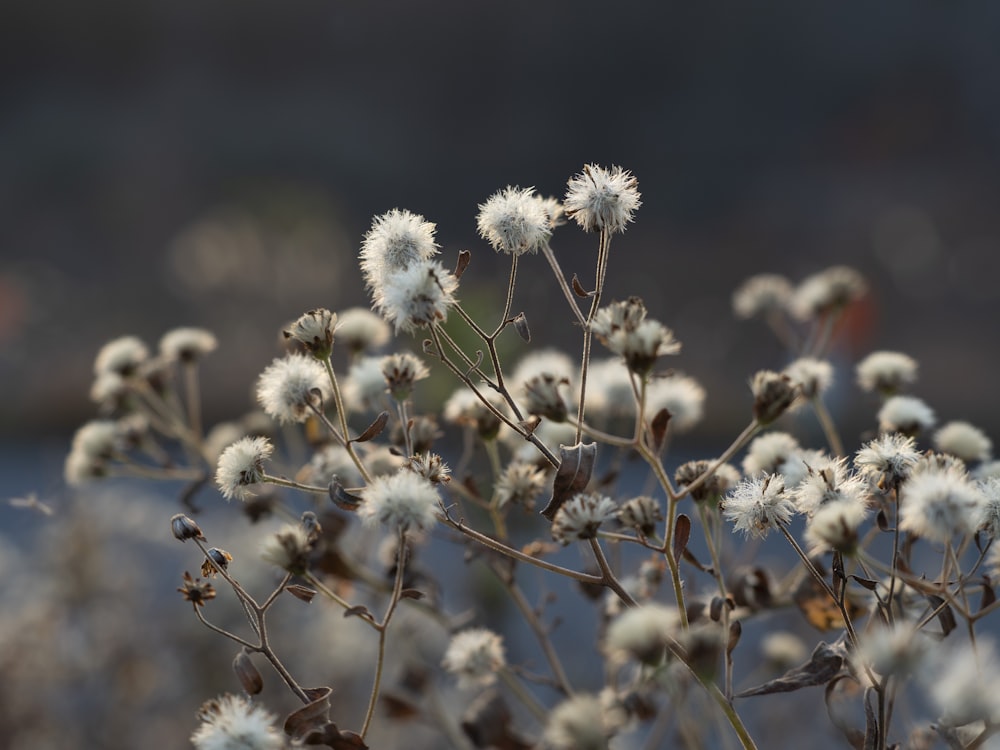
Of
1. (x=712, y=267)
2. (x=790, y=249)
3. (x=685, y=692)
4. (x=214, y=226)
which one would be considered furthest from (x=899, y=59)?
(x=685, y=692)

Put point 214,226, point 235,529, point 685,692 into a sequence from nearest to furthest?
point 685,692 < point 235,529 < point 214,226

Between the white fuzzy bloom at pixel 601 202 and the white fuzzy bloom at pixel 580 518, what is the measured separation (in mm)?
222

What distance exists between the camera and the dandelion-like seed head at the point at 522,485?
0.71m

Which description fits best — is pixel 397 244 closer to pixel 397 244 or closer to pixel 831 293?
pixel 397 244

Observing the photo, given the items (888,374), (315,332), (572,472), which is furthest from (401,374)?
(888,374)

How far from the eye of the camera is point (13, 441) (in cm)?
580

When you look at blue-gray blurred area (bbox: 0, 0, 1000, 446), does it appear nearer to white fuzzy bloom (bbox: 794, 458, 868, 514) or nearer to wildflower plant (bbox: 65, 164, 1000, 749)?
wildflower plant (bbox: 65, 164, 1000, 749)

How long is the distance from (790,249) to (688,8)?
93.0 inches

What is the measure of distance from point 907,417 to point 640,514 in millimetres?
284

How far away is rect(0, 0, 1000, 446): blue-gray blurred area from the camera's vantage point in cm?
602

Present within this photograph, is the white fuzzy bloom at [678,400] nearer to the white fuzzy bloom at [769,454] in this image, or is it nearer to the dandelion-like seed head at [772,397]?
the white fuzzy bloom at [769,454]

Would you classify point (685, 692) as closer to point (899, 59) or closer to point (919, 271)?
point (919, 271)

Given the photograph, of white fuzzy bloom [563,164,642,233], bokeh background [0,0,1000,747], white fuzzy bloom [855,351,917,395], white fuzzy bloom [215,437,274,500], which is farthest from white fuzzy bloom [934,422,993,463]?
bokeh background [0,0,1000,747]

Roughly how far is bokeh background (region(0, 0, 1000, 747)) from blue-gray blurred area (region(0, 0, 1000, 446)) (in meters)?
0.02
